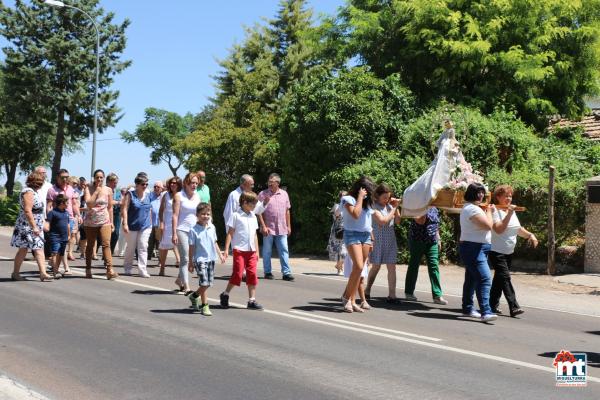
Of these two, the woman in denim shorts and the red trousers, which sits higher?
the woman in denim shorts

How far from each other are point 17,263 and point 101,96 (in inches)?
1336

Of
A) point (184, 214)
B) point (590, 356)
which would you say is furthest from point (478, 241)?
point (184, 214)

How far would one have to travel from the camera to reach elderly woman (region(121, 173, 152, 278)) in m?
13.0

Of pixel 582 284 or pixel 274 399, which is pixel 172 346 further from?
pixel 582 284

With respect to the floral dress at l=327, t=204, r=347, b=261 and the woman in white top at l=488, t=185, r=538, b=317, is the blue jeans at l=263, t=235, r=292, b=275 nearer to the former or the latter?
the floral dress at l=327, t=204, r=347, b=261

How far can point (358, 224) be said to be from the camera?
9359 millimetres

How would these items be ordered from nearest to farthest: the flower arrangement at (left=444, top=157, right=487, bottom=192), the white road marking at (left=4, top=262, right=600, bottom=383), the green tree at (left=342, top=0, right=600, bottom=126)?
the white road marking at (left=4, top=262, right=600, bottom=383), the flower arrangement at (left=444, top=157, right=487, bottom=192), the green tree at (left=342, top=0, right=600, bottom=126)

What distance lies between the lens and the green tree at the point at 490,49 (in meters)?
21.9

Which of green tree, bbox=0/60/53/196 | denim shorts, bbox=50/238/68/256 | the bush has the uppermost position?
green tree, bbox=0/60/53/196

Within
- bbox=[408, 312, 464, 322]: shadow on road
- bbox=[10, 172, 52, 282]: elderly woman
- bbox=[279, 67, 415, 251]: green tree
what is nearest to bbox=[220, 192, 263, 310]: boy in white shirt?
bbox=[408, 312, 464, 322]: shadow on road

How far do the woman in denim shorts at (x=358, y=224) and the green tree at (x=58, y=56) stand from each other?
35.9m

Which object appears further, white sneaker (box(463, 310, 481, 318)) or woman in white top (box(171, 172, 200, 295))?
woman in white top (box(171, 172, 200, 295))

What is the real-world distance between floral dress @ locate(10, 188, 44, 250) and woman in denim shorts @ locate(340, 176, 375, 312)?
5454 mm

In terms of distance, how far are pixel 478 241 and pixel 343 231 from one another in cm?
184
